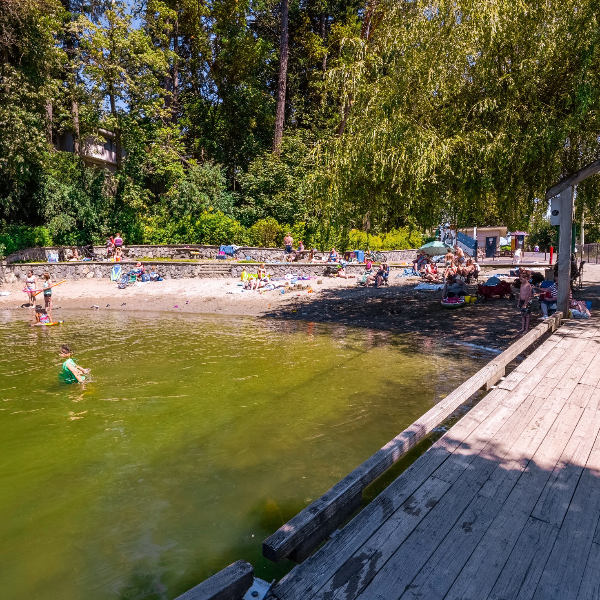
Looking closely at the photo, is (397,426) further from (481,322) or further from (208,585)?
(481,322)

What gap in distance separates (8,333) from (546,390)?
17382 mm

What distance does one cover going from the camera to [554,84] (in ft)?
40.4

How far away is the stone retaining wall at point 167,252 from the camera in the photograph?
92.9 feet

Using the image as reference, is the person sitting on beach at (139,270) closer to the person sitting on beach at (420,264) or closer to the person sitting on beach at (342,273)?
the person sitting on beach at (342,273)

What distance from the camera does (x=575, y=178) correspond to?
10375 millimetres

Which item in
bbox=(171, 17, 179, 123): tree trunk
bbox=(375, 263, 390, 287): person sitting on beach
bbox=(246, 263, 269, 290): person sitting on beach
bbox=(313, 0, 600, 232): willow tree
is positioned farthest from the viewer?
bbox=(171, 17, 179, 123): tree trunk

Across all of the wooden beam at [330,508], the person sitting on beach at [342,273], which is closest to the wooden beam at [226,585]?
the wooden beam at [330,508]

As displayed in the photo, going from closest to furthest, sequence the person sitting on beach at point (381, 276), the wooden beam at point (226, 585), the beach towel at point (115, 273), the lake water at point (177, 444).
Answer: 1. the wooden beam at point (226, 585)
2. the lake water at point (177, 444)
3. the person sitting on beach at point (381, 276)
4. the beach towel at point (115, 273)

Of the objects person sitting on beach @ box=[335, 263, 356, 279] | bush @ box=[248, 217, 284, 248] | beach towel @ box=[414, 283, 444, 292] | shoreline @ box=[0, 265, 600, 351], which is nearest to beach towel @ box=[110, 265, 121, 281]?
shoreline @ box=[0, 265, 600, 351]

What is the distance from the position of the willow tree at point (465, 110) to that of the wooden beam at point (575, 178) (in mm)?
1307

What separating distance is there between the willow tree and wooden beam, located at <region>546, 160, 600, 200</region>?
1307mm

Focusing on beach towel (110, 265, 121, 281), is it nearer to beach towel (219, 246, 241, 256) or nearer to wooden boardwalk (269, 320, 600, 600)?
beach towel (219, 246, 241, 256)

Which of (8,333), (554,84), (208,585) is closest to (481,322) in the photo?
(554,84)

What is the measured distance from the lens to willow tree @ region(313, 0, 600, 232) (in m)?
11.8
